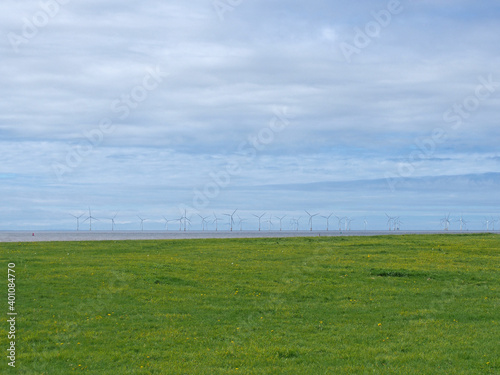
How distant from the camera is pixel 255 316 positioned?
66.5 ft

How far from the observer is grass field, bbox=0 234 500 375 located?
1472cm

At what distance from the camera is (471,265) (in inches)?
1361

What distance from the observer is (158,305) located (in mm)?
22062

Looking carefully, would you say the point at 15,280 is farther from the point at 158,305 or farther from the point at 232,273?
the point at 232,273

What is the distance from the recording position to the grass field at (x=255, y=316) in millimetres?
14719

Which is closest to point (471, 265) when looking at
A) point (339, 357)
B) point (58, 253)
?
point (339, 357)

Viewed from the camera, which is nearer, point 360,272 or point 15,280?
point 15,280

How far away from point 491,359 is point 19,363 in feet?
46.2

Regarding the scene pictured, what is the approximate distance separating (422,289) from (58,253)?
2975 centimetres

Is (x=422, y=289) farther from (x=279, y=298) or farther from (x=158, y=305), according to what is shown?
Answer: (x=158, y=305)

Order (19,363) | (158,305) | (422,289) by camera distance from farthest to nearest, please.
Answer: (422,289) → (158,305) → (19,363)

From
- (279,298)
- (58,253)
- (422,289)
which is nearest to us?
(279,298)

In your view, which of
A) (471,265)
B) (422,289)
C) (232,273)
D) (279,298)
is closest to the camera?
(279,298)

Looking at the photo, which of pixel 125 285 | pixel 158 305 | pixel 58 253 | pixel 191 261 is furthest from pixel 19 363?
pixel 58 253
